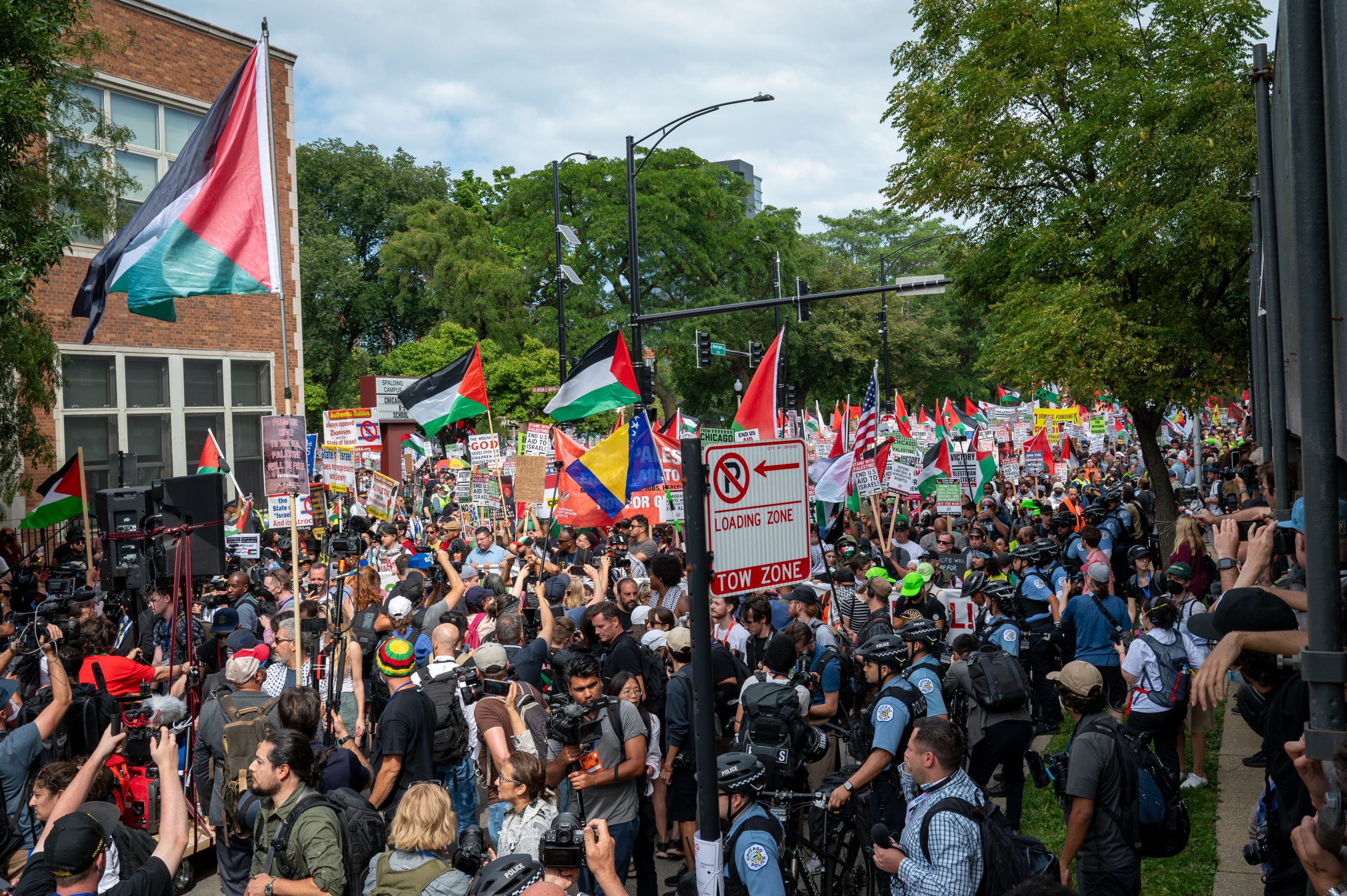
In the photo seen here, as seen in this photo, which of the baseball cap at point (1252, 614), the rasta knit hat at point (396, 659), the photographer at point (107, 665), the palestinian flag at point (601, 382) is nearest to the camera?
the baseball cap at point (1252, 614)

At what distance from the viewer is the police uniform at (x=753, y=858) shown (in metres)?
4.36

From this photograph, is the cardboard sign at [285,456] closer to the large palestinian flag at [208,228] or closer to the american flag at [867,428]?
the large palestinian flag at [208,228]

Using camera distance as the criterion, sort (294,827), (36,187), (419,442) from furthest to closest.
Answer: (419,442) < (36,187) < (294,827)

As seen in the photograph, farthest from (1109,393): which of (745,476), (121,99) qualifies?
(121,99)

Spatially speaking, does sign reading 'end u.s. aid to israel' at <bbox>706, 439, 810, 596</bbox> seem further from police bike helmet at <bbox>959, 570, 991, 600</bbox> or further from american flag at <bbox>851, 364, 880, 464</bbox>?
american flag at <bbox>851, 364, 880, 464</bbox>

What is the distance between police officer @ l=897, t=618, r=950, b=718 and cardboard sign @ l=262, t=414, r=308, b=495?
6080 millimetres

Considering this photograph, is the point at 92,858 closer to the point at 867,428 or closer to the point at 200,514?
the point at 200,514

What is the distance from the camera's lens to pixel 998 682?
7.19 metres

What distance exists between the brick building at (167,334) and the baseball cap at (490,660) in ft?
56.5

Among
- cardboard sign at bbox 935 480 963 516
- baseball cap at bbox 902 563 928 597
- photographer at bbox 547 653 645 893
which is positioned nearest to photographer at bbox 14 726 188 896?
photographer at bbox 547 653 645 893

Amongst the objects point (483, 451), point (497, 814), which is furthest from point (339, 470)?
point (497, 814)

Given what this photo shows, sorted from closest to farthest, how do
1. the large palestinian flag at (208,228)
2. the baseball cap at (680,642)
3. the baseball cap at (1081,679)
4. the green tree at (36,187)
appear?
the baseball cap at (1081,679) < the baseball cap at (680,642) < the large palestinian flag at (208,228) < the green tree at (36,187)

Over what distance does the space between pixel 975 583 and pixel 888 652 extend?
3.73 m

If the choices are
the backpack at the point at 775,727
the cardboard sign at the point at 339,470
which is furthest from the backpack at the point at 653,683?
the cardboard sign at the point at 339,470
